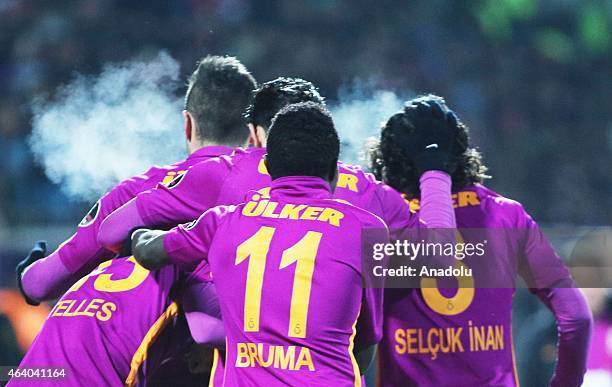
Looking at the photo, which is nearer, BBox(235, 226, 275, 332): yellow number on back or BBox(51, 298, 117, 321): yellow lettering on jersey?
BBox(235, 226, 275, 332): yellow number on back

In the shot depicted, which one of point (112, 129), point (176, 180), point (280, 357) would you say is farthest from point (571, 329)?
point (112, 129)

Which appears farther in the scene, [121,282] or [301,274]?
[121,282]

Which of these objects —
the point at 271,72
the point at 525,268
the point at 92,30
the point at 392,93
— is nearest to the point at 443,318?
the point at 525,268

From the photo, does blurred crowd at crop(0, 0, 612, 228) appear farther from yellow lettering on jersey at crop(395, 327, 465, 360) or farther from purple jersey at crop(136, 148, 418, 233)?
purple jersey at crop(136, 148, 418, 233)

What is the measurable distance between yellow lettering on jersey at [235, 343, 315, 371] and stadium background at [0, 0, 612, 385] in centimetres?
546

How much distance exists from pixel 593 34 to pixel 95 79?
24.9ft

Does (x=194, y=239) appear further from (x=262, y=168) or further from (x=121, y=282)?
(x=121, y=282)

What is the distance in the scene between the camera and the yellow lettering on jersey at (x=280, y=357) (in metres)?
2.75

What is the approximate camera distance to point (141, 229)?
10.5 feet

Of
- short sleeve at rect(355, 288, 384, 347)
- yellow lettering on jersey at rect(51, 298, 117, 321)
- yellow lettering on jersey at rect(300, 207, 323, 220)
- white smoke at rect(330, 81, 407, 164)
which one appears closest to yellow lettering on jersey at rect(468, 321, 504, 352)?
short sleeve at rect(355, 288, 384, 347)

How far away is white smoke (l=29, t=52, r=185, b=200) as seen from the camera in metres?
4.57

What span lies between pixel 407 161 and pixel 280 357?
135 cm

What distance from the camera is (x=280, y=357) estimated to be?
109 inches

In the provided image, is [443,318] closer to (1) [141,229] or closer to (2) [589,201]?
(1) [141,229]
